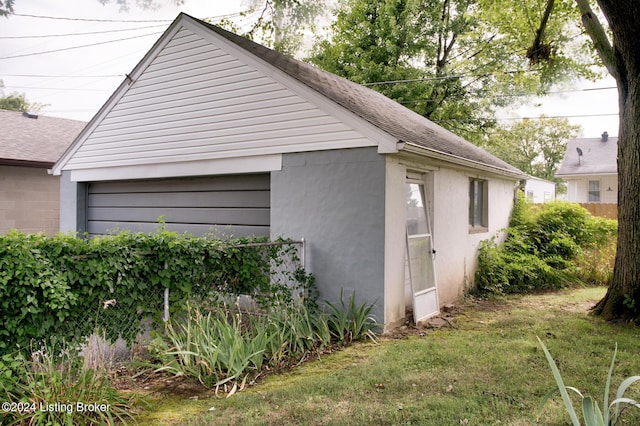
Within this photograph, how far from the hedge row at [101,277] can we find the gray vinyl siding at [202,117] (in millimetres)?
2163

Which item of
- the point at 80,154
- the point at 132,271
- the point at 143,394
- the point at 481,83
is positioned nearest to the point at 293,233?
the point at 132,271

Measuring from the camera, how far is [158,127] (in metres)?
9.30

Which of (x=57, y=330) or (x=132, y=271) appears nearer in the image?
(x=57, y=330)

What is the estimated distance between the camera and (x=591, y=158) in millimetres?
25359

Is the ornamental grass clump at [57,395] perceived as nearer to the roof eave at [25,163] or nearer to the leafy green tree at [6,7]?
the leafy green tree at [6,7]

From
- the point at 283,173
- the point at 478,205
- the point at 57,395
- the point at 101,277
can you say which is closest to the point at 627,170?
the point at 478,205

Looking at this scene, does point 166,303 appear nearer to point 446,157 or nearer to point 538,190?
point 446,157

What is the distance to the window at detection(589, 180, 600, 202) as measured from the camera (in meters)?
24.8

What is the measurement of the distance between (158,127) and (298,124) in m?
3.71

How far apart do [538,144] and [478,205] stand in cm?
4102

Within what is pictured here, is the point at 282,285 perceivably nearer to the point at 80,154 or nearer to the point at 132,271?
the point at 132,271

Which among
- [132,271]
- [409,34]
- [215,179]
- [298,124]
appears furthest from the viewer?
[409,34]

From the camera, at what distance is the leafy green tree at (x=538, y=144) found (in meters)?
45.0

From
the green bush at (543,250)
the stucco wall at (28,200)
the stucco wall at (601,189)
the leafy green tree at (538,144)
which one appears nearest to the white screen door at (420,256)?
the green bush at (543,250)
